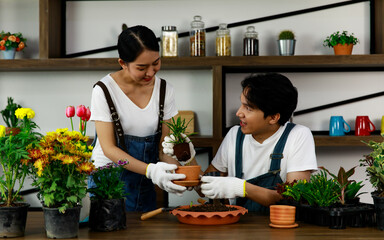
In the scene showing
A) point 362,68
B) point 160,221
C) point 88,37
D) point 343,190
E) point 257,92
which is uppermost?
point 88,37

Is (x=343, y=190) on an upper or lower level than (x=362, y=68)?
lower

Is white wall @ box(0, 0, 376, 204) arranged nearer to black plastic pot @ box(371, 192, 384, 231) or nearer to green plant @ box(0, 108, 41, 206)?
black plastic pot @ box(371, 192, 384, 231)

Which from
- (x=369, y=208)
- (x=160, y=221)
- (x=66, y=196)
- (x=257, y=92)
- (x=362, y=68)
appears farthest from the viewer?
(x=362, y=68)

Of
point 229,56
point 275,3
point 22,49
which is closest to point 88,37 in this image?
point 22,49

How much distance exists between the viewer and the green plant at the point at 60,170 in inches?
58.4

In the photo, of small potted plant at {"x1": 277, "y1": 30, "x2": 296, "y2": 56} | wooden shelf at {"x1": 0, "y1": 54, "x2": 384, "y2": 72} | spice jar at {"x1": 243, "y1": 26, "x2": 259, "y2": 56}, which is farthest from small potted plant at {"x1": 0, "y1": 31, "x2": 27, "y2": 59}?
small potted plant at {"x1": 277, "y1": 30, "x2": 296, "y2": 56}

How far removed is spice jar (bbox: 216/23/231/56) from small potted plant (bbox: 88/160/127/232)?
6.04 ft

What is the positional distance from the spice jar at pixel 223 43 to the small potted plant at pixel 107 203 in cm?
184

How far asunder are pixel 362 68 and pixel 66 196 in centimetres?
261

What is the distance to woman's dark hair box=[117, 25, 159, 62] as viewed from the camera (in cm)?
216

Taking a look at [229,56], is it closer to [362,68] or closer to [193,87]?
[193,87]

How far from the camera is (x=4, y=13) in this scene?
3.75m

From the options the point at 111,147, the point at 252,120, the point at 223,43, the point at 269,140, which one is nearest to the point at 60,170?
the point at 111,147

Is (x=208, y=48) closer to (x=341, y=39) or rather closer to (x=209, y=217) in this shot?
(x=341, y=39)
